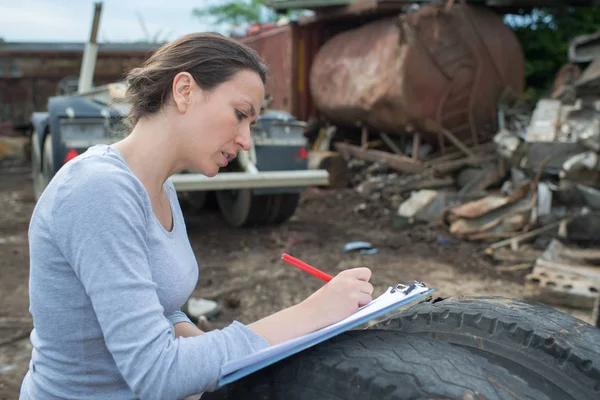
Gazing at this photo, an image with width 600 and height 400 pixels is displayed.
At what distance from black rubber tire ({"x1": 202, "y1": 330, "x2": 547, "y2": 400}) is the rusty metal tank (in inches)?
255

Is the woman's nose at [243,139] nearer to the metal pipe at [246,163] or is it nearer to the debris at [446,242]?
the metal pipe at [246,163]

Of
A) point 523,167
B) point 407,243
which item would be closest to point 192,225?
point 407,243

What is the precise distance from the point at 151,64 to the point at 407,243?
4.62 meters

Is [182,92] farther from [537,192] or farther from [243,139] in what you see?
[537,192]

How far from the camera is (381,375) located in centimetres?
93

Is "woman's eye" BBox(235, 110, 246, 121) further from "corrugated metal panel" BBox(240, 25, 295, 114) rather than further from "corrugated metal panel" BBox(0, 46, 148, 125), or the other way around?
"corrugated metal panel" BBox(0, 46, 148, 125)

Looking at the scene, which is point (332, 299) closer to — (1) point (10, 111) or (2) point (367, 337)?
(2) point (367, 337)

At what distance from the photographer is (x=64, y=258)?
103 cm

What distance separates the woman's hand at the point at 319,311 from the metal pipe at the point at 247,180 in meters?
3.64

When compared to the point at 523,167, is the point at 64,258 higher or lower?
higher

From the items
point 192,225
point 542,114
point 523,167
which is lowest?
point 192,225

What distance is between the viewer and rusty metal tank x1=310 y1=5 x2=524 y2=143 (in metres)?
7.21

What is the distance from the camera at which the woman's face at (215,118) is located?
1151mm

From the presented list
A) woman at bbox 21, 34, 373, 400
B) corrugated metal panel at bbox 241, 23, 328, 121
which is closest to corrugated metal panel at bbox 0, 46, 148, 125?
corrugated metal panel at bbox 241, 23, 328, 121
